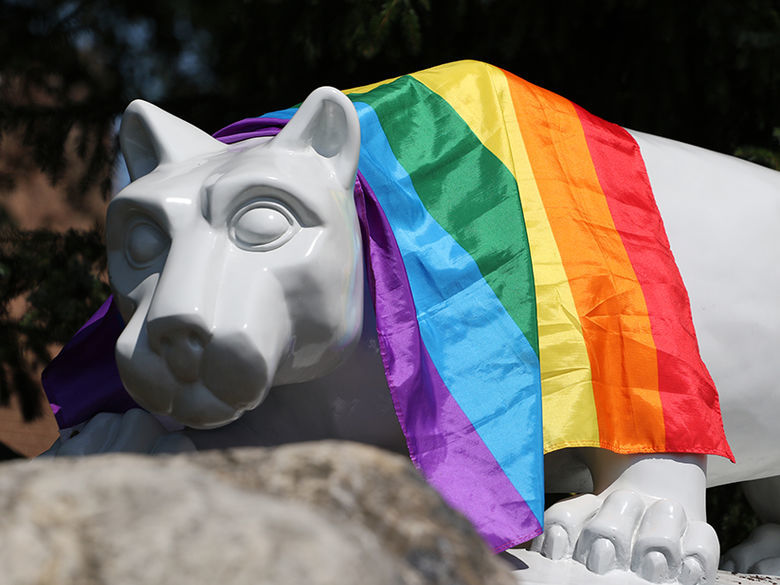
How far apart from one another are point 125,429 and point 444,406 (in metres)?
0.66

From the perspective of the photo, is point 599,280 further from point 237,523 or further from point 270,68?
point 270,68

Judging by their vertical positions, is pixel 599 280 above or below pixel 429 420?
above

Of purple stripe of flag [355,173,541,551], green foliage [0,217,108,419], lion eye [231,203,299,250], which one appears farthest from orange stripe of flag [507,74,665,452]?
green foliage [0,217,108,419]

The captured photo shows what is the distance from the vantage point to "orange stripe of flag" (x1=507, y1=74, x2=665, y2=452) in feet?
7.06

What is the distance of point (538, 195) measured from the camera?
2.33 meters

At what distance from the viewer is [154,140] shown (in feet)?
6.65

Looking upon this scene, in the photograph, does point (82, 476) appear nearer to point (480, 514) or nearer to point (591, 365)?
point (480, 514)

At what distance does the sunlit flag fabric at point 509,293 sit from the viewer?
1.96m

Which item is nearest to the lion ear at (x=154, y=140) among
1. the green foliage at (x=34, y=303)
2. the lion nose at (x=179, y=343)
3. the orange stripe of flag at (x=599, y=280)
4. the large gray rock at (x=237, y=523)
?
the lion nose at (x=179, y=343)

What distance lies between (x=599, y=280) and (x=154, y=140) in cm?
97

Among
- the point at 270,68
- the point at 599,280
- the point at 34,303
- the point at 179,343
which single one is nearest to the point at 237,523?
the point at 179,343

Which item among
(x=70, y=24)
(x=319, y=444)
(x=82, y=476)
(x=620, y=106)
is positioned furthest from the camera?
(x=620, y=106)

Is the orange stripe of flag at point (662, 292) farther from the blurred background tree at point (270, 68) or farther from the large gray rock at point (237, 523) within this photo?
the large gray rock at point (237, 523)

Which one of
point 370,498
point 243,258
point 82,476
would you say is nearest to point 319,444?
point 370,498
